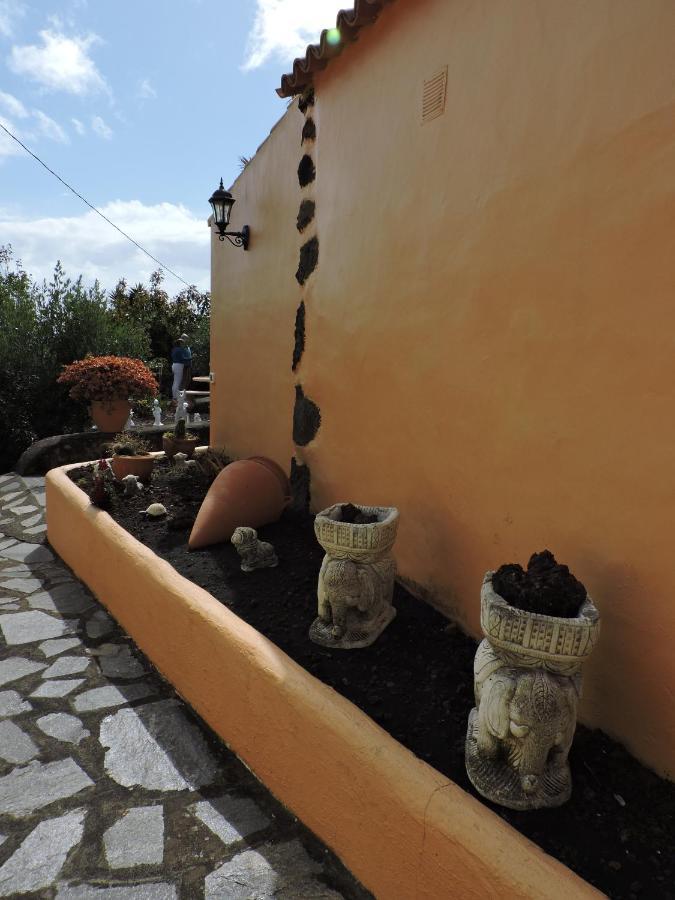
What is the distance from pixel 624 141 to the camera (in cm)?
181

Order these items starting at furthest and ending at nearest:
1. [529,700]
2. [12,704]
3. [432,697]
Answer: [12,704] < [432,697] < [529,700]

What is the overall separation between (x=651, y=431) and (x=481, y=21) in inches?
77.5

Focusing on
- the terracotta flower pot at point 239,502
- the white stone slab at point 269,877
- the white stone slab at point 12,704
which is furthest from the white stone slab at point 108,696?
the white stone slab at point 269,877

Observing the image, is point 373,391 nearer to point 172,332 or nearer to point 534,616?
point 534,616

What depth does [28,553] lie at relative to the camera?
476 cm

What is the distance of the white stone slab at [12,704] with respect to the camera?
2691mm

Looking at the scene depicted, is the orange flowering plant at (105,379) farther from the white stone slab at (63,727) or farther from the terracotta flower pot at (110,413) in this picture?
the white stone slab at (63,727)

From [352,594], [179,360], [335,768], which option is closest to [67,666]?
[352,594]

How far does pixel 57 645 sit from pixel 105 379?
4.26 meters

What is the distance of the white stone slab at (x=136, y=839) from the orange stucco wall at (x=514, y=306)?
154cm

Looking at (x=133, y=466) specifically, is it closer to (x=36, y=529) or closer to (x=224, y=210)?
(x=36, y=529)

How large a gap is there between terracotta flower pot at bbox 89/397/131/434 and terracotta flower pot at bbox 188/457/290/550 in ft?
12.5

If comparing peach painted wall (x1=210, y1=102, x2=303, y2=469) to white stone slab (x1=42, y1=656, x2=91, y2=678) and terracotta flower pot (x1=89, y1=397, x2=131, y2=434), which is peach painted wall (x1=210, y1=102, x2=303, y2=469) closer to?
terracotta flower pot (x1=89, y1=397, x2=131, y2=434)

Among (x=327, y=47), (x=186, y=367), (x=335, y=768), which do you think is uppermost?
(x=327, y=47)
